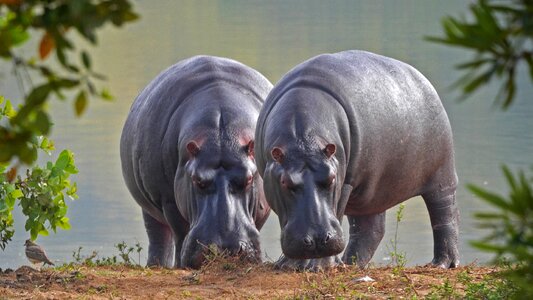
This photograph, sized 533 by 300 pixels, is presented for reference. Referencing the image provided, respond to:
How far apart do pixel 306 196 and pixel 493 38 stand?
4.00 metres

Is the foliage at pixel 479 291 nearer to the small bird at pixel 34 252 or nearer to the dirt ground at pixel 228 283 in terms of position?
the dirt ground at pixel 228 283

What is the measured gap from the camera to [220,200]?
20.9 feet

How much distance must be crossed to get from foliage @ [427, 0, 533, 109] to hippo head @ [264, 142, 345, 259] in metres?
3.85

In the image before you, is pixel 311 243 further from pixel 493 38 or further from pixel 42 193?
pixel 493 38

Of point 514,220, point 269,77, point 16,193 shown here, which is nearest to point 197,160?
point 16,193

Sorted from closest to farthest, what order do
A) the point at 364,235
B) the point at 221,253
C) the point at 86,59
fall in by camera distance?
the point at 86,59 → the point at 221,253 → the point at 364,235

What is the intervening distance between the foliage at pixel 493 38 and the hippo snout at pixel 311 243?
3.84 meters

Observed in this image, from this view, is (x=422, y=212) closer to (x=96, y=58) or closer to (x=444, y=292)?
(x=444, y=292)

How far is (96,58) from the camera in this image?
28.3m

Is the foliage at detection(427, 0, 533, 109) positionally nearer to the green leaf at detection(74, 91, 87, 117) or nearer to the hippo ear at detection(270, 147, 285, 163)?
the green leaf at detection(74, 91, 87, 117)

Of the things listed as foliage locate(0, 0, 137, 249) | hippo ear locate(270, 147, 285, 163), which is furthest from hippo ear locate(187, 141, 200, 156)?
foliage locate(0, 0, 137, 249)

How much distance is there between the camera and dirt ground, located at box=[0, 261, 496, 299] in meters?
4.90

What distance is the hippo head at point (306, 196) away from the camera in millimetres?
5562

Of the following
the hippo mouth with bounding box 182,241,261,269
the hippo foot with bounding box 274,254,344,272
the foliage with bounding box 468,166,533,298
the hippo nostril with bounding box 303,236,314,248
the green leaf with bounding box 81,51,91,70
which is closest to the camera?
the foliage with bounding box 468,166,533,298
